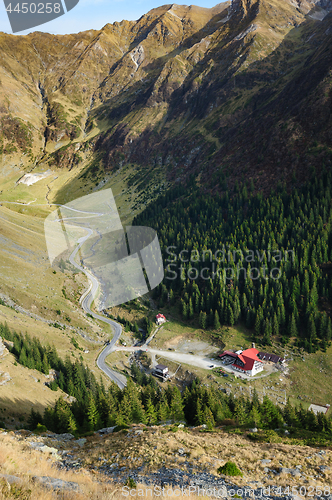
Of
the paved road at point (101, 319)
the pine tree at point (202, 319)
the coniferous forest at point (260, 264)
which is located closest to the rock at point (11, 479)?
the paved road at point (101, 319)

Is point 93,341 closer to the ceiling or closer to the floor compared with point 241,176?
closer to the floor

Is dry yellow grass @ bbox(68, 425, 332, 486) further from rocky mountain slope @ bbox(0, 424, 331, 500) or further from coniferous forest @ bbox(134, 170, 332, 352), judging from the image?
coniferous forest @ bbox(134, 170, 332, 352)

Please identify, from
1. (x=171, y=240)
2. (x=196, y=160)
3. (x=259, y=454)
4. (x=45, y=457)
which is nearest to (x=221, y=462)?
(x=259, y=454)

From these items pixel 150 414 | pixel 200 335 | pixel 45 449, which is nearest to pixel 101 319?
pixel 200 335

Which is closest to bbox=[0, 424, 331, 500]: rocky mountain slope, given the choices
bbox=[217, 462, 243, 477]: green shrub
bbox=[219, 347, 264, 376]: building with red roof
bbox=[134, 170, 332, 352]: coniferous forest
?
bbox=[217, 462, 243, 477]: green shrub

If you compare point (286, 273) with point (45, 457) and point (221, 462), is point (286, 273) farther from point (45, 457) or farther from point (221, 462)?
point (45, 457)

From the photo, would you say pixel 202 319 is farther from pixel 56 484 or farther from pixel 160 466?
pixel 56 484

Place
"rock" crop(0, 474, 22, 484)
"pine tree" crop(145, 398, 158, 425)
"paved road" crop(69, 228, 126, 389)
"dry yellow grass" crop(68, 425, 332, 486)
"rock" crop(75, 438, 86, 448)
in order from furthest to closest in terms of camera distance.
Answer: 1. "paved road" crop(69, 228, 126, 389)
2. "pine tree" crop(145, 398, 158, 425)
3. "rock" crop(75, 438, 86, 448)
4. "dry yellow grass" crop(68, 425, 332, 486)
5. "rock" crop(0, 474, 22, 484)
